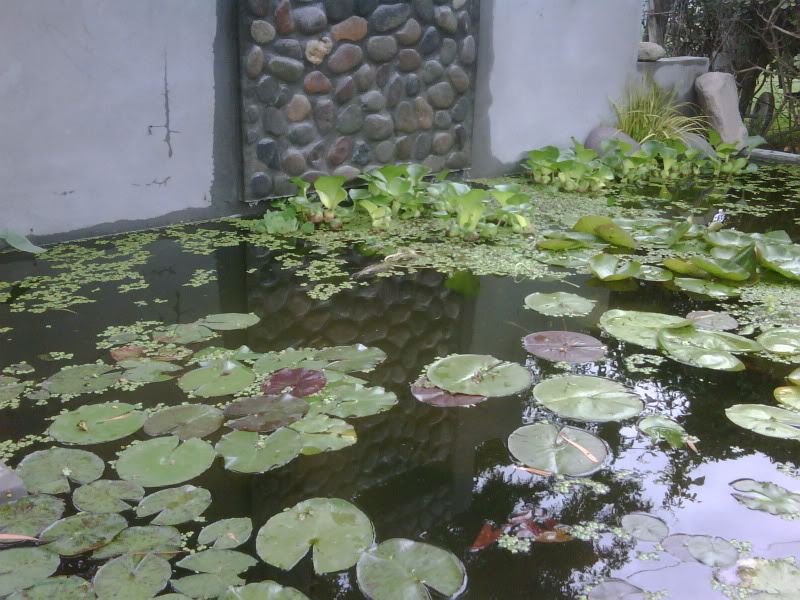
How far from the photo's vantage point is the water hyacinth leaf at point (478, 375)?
6.06ft

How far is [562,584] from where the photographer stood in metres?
1.21

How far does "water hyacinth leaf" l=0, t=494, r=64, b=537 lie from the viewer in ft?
4.31

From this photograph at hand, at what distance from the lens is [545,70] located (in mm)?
4805

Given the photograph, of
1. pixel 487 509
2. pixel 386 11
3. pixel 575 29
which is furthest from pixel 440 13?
pixel 487 509

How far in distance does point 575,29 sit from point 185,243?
3.13m

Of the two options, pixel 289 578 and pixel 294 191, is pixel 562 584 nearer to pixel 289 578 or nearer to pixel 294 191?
pixel 289 578

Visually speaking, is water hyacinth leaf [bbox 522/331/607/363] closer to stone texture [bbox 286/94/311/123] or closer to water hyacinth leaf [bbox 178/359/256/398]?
water hyacinth leaf [bbox 178/359/256/398]

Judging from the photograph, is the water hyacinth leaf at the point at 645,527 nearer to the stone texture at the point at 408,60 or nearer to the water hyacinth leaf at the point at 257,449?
the water hyacinth leaf at the point at 257,449

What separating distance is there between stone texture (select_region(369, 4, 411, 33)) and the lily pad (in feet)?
9.92

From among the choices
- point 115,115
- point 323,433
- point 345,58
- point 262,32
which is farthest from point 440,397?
point 345,58

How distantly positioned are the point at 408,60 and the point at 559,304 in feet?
6.83

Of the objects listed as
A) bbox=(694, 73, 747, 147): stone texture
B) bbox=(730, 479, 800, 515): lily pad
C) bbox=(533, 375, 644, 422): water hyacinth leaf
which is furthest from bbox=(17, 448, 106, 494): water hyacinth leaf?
bbox=(694, 73, 747, 147): stone texture

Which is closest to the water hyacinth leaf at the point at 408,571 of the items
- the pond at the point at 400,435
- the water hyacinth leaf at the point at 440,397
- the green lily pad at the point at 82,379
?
the pond at the point at 400,435

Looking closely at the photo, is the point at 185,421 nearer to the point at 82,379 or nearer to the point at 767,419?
the point at 82,379
